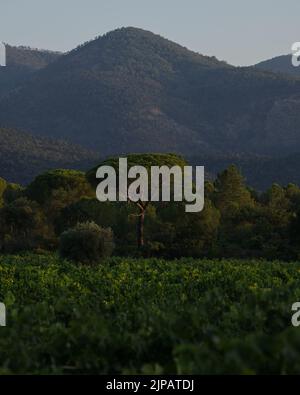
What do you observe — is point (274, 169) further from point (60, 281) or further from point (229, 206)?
point (60, 281)

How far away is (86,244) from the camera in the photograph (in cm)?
3678

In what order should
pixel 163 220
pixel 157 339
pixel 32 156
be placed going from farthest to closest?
pixel 32 156, pixel 163 220, pixel 157 339

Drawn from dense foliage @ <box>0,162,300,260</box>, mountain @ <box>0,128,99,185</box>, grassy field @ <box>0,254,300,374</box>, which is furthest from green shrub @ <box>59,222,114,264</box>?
mountain @ <box>0,128,99,185</box>

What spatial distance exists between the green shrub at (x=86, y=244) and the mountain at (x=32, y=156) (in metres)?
97.2

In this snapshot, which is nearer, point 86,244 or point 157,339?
point 157,339

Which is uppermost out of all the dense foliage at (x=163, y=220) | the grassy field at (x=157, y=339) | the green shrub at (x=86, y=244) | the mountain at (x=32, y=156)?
the mountain at (x=32, y=156)

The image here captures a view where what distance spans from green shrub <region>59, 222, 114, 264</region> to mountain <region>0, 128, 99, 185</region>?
9725cm

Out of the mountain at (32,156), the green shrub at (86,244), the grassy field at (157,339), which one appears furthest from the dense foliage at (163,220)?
the mountain at (32,156)

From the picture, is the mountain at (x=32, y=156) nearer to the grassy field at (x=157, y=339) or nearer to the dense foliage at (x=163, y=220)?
the dense foliage at (x=163, y=220)

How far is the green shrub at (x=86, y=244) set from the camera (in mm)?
36656

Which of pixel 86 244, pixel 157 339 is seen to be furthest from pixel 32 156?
pixel 157 339

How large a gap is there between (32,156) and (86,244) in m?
115

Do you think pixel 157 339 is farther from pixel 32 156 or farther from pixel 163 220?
pixel 32 156

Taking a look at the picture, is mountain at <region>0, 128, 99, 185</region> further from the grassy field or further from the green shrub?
the grassy field
